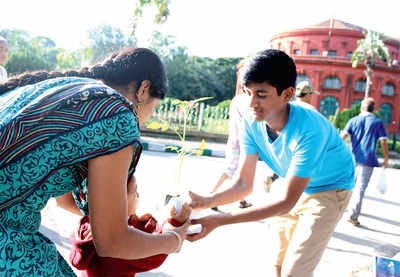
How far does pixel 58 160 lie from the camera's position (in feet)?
3.39

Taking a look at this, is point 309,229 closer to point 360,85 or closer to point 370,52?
point 370,52

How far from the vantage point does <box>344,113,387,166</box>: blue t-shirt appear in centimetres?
508

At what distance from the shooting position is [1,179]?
1.02 metres

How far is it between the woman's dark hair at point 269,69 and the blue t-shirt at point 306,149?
27cm

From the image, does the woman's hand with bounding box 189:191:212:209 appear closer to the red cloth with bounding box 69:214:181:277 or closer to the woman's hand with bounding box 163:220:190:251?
the woman's hand with bounding box 163:220:190:251

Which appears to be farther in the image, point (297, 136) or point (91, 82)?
point (297, 136)

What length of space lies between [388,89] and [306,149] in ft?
119

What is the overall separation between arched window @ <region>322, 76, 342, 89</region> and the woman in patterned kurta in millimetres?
34320

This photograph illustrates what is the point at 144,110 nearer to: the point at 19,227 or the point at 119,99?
the point at 119,99

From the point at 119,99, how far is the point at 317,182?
163cm

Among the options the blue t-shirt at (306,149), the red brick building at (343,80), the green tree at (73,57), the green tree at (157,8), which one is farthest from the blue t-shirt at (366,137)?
the red brick building at (343,80)

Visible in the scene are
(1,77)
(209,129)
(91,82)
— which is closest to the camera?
(91,82)

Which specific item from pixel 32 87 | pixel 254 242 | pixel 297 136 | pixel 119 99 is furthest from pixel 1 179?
pixel 254 242

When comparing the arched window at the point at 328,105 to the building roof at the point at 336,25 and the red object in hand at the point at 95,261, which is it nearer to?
the building roof at the point at 336,25
